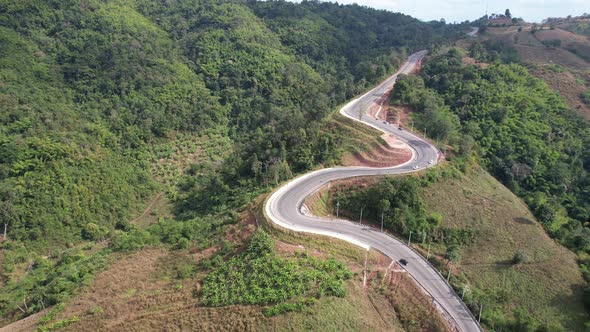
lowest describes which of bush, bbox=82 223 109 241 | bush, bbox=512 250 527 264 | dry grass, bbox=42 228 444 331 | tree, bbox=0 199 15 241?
bush, bbox=82 223 109 241

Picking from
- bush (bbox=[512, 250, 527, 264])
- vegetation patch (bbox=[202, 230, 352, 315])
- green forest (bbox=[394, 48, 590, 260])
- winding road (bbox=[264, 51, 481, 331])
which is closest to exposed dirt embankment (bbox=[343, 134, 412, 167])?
winding road (bbox=[264, 51, 481, 331])

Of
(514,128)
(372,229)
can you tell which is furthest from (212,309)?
(514,128)

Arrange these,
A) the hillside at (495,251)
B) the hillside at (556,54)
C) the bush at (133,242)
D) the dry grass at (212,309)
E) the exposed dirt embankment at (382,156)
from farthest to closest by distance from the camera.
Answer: the hillside at (556,54) < the exposed dirt embankment at (382,156) < the bush at (133,242) < the hillside at (495,251) < the dry grass at (212,309)

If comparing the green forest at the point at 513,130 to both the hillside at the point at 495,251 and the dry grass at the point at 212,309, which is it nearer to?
the hillside at the point at 495,251

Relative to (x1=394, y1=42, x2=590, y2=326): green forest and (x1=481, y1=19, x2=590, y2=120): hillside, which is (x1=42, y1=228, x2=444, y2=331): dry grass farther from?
(x1=481, y1=19, x2=590, y2=120): hillside

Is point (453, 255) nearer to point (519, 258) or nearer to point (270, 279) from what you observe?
point (519, 258)

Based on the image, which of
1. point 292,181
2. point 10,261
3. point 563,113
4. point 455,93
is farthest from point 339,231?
point 563,113

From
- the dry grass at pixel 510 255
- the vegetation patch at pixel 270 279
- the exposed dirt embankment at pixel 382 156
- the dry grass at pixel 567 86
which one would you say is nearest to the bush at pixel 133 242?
the vegetation patch at pixel 270 279

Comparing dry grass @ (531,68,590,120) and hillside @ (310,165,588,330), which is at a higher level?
dry grass @ (531,68,590,120)
